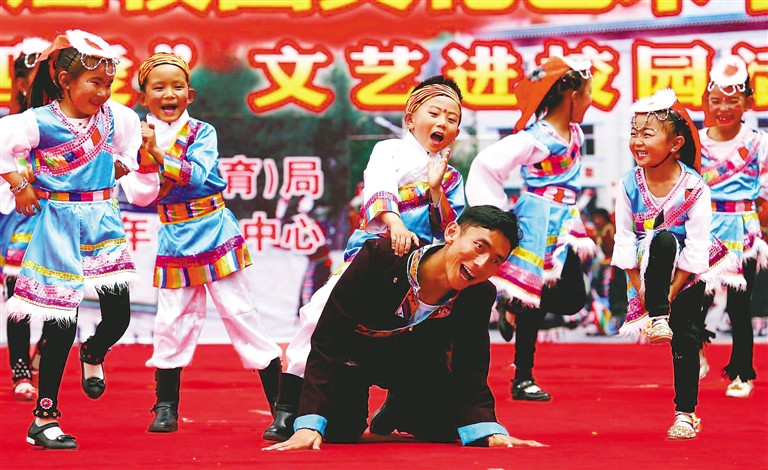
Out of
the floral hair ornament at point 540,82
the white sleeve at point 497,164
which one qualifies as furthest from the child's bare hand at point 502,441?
the floral hair ornament at point 540,82

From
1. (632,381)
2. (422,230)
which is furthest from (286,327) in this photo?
(422,230)

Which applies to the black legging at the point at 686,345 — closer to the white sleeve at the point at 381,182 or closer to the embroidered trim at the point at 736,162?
the white sleeve at the point at 381,182

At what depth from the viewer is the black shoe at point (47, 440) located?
3.64m

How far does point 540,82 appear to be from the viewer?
5195 millimetres

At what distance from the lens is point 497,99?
740 centimetres

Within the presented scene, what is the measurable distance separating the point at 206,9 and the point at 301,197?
117 centimetres

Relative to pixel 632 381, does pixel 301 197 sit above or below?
above

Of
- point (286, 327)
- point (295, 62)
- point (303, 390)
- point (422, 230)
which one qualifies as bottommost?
point (286, 327)

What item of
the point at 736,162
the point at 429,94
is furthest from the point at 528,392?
the point at 429,94

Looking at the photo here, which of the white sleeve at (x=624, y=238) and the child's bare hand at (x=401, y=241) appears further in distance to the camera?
the white sleeve at (x=624, y=238)

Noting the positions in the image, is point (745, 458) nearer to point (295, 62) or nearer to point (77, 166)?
point (77, 166)

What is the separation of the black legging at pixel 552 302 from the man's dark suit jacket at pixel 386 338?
160cm

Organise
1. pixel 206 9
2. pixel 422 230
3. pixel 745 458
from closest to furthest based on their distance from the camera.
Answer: pixel 745 458 < pixel 422 230 < pixel 206 9

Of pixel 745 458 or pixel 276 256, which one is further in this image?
pixel 276 256
